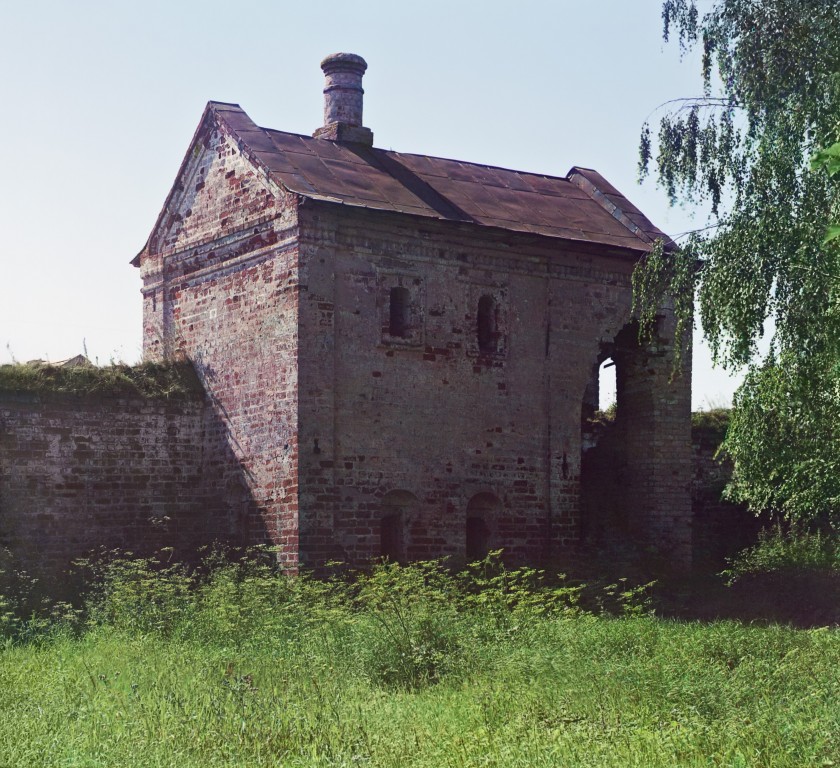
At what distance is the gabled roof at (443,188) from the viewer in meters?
19.0

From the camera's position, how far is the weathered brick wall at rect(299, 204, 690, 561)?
1781 cm

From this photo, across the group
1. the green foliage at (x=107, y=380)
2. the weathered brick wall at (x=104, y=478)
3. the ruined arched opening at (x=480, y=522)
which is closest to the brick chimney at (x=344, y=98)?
the green foliage at (x=107, y=380)

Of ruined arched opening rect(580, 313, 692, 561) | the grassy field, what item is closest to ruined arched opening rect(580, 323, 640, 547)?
ruined arched opening rect(580, 313, 692, 561)

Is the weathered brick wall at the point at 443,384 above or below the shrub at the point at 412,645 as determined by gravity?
above

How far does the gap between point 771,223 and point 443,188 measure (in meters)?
8.26

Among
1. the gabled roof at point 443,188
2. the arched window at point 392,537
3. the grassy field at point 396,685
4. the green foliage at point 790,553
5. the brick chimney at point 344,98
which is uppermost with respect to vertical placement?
the brick chimney at point 344,98

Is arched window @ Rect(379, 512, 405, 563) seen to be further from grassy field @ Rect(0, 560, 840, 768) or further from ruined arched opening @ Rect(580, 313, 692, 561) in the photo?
ruined arched opening @ Rect(580, 313, 692, 561)

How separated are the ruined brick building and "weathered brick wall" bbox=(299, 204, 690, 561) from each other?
1.3 inches

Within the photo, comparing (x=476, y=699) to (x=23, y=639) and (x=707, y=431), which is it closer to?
(x=23, y=639)

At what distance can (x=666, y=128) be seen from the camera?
15023 millimetres

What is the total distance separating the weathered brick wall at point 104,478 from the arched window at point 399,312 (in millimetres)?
3078

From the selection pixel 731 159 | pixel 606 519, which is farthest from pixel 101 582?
pixel 731 159

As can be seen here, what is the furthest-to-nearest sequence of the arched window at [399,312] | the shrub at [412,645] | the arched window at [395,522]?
the arched window at [399,312], the arched window at [395,522], the shrub at [412,645]

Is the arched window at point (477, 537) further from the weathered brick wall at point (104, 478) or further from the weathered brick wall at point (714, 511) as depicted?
the weathered brick wall at point (714, 511)
